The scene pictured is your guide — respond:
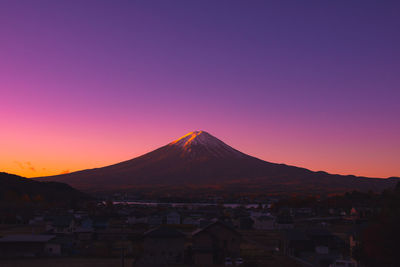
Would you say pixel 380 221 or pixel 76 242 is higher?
pixel 380 221

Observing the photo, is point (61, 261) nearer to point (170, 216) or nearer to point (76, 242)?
point (76, 242)

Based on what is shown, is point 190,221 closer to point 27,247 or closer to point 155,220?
point 155,220

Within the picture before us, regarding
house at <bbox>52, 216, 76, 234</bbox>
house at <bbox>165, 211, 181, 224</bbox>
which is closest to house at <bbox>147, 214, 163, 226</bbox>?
house at <bbox>165, 211, 181, 224</bbox>

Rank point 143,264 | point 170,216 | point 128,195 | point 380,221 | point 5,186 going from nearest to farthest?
point 380,221, point 143,264, point 170,216, point 5,186, point 128,195

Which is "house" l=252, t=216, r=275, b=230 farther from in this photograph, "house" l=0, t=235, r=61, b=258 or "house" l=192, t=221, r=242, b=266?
"house" l=0, t=235, r=61, b=258

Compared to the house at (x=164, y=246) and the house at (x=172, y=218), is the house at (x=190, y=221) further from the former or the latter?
the house at (x=164, y=246)

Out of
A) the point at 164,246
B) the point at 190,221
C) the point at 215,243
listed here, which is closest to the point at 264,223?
the point at 190,221

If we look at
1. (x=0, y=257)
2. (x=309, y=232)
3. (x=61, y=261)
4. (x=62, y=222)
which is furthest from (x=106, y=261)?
(x=62, y=222)
